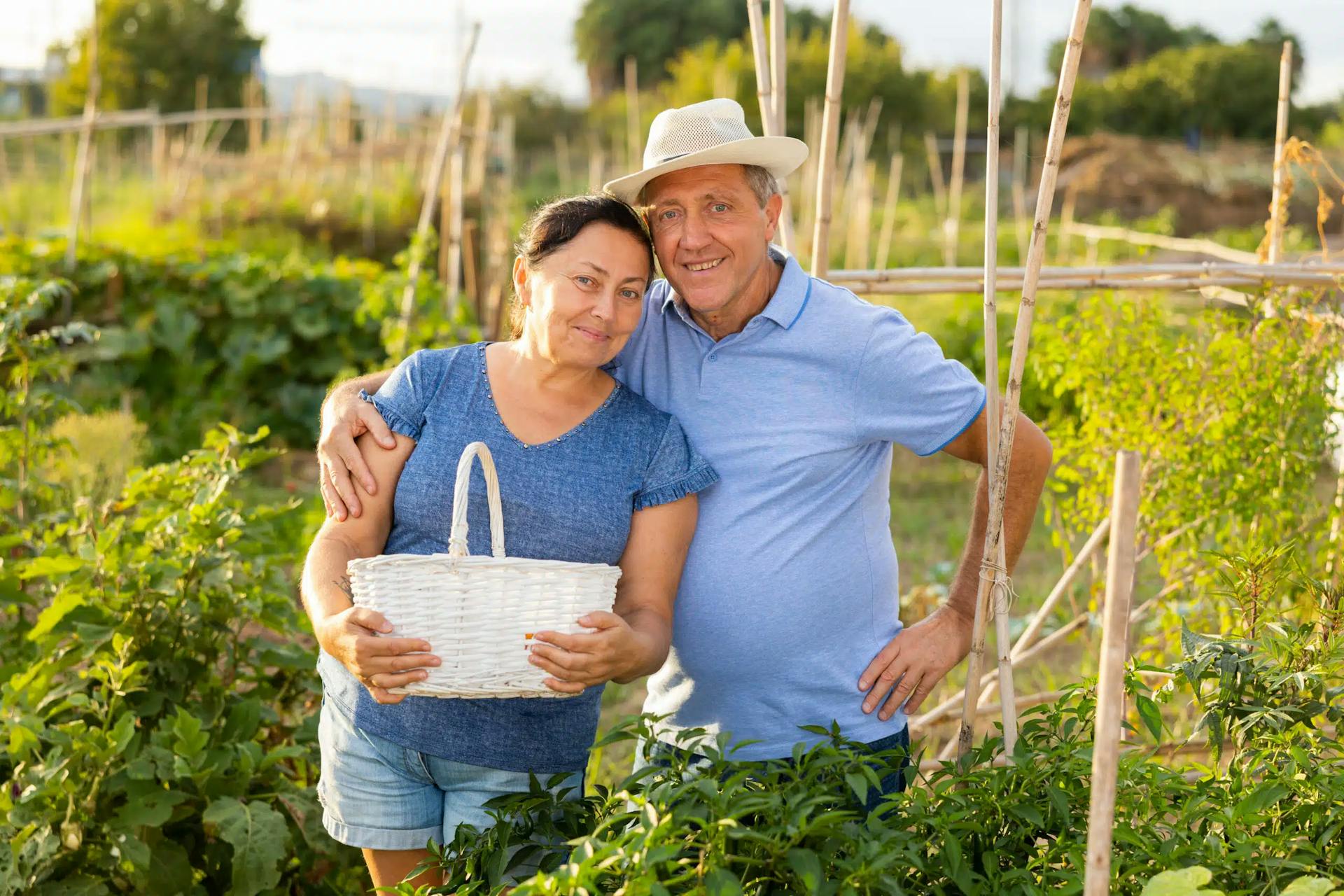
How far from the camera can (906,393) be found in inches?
73.7

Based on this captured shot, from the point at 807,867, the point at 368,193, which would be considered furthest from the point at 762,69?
the point at 368,193

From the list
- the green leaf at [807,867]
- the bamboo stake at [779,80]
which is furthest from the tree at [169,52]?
the green leaf at [807,867]

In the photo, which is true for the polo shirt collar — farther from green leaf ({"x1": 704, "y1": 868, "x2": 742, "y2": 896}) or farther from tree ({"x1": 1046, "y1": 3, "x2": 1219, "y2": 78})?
tree ({"x1": 1046, "y1": 3, "x2": 1219, "y2": 78})

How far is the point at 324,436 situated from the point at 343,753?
1.59 ft

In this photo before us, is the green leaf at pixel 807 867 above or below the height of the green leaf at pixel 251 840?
above

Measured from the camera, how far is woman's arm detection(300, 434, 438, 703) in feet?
5.08

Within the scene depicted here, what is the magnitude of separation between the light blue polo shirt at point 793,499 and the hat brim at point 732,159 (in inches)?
8.0

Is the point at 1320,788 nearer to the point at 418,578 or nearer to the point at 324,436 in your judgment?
the point at 418,578

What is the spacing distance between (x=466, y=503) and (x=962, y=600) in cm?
92

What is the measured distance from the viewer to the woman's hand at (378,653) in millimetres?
1535

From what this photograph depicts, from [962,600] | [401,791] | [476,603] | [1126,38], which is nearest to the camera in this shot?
[476,603]

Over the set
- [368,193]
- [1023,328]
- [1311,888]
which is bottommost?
[1311,888]

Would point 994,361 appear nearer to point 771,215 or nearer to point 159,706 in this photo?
point 771,215

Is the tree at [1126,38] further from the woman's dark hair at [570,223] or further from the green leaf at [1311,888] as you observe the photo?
the green leaf at [1311,888]
